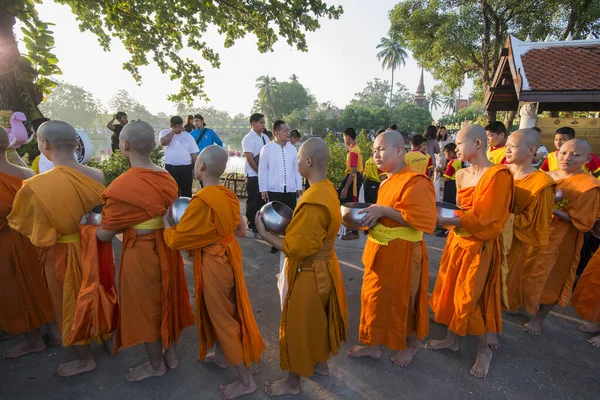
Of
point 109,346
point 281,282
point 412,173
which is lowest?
point 109,346

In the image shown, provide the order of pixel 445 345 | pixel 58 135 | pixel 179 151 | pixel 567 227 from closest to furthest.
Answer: pixel 58 135 < pixel 445 345 < pixel 567 227 < pixel 179 151

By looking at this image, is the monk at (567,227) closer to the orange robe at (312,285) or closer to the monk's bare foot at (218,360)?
the orange robe at (312,285)

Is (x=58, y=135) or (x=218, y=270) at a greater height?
(x=58, y=135)

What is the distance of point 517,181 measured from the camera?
124 inches

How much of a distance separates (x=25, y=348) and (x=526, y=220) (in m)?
4.78

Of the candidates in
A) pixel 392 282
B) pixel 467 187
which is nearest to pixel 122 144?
pixel 392 282

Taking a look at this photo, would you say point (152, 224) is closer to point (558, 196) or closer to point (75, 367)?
point (75, 367)

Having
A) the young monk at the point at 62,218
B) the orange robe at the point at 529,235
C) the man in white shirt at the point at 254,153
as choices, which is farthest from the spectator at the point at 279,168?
the orange robe at the point at 529,235

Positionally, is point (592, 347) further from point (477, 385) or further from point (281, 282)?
point (281, 282)

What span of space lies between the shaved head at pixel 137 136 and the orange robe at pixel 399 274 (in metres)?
1.89

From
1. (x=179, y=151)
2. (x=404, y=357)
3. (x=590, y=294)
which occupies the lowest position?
(x=404, y=357)

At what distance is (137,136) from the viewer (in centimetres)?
240

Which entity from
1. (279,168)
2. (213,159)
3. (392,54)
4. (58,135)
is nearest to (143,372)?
(213,159)

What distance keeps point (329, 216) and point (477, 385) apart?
190 centimetres
